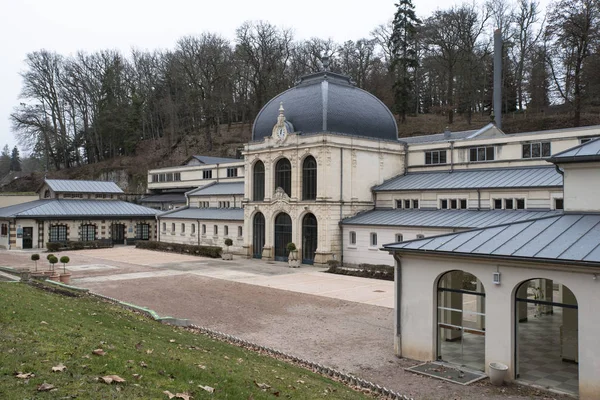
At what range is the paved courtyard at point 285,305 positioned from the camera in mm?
16486

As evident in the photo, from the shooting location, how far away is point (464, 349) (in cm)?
1836

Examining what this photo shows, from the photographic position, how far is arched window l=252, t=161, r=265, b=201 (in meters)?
49.8

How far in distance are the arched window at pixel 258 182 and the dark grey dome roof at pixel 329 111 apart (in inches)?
111

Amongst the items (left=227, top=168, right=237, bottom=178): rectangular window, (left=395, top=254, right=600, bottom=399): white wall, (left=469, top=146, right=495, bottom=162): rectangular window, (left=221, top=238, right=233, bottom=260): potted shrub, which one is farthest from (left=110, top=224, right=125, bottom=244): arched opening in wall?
(left=395, top=254, right=600, bottom=399): white wall

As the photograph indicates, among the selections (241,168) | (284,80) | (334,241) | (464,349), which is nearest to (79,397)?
(464,349)

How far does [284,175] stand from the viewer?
47406 mm

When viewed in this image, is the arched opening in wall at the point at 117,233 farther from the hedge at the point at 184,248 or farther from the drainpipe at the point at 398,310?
the drainpipe at the point at 398,310

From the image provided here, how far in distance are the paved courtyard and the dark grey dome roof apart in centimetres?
1265

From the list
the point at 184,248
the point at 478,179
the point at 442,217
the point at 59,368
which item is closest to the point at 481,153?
the point at 478,179

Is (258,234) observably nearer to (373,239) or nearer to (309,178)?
(309,178)

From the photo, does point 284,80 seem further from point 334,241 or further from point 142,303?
point 142,303

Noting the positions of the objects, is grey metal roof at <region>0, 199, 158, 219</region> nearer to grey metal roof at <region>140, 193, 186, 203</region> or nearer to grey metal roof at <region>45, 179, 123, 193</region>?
grey metal roof at <region>45, 179, 123, 193</region>

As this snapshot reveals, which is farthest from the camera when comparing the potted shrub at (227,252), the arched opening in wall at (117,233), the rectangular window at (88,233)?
the arched opening in wall at (117,233)

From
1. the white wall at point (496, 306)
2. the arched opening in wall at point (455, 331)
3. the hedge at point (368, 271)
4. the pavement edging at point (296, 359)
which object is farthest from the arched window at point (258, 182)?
the white wall at point (496, 306)
